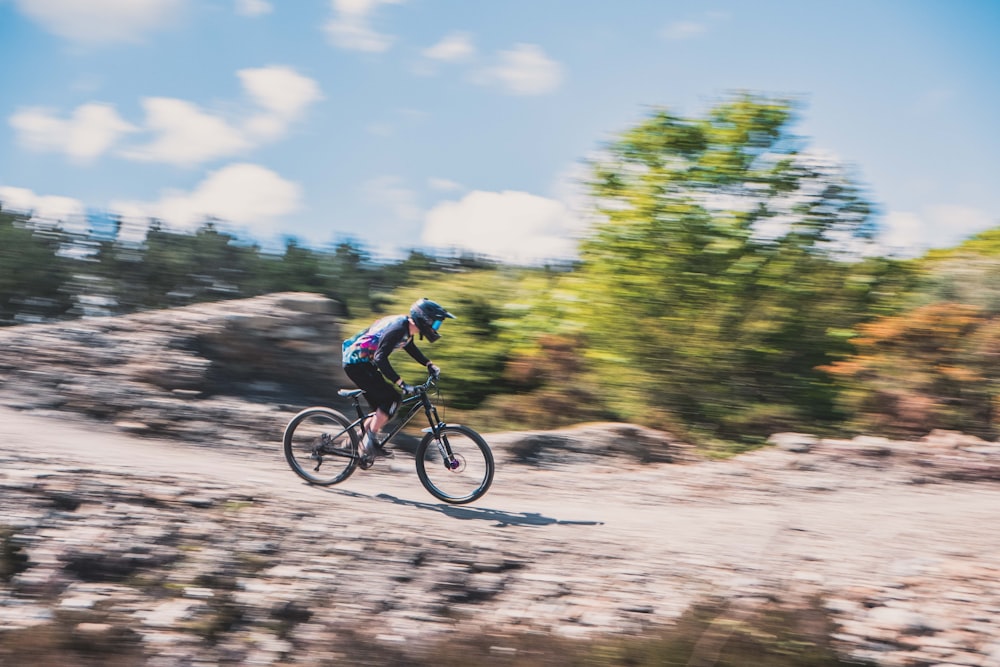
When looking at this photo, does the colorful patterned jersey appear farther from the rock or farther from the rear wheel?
the rock

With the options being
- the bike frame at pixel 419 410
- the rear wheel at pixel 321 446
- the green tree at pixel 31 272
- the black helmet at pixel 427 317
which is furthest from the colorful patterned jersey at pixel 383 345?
the green tree at pixel 31 272

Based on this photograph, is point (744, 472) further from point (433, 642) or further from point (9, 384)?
point (9, 384)

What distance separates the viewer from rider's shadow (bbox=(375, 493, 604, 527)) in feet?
24.0

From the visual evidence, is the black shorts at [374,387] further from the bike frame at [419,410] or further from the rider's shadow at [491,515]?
the rider's shadow at [491,515]

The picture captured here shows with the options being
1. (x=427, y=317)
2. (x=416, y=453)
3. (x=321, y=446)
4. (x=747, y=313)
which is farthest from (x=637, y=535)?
(x=747, y=313)

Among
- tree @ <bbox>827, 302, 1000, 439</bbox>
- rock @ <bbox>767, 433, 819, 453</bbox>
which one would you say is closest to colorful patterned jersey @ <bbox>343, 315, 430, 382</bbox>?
rock @ <bbox>767, 433, 819, 453</bbox>

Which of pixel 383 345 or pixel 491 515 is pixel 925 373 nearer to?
pixel 491 515

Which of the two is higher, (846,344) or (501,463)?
(846,344)

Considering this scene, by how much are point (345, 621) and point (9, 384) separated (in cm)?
776

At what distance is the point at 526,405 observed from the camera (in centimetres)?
1297

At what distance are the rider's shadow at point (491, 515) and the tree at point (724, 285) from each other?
4572 millimetres

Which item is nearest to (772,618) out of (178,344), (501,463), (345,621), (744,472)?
(345,621)

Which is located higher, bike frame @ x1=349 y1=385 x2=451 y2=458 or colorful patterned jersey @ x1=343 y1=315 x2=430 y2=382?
colorful patterned jersey @ x1=343 y1=315 x2=430 y2=382

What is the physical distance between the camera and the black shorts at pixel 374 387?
24.6 ft
